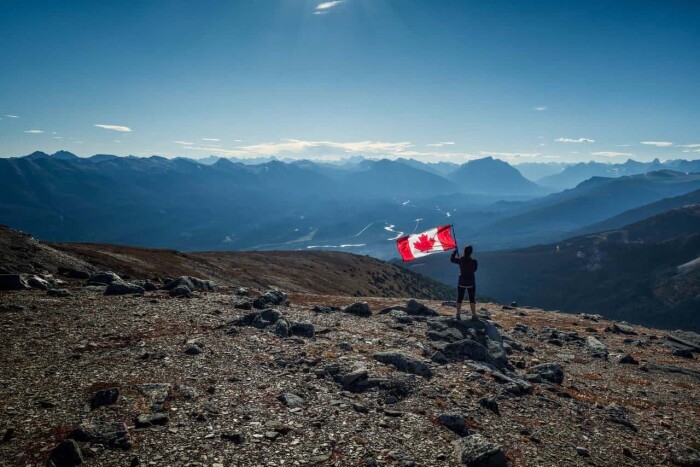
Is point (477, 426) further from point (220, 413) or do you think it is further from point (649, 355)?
point (649, 355)

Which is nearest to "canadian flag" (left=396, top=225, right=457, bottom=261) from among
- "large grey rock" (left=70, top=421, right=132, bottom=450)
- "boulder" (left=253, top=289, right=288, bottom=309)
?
"boulder" (left=253, top=289, right=288, bottom=309)

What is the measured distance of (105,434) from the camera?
11656 mm

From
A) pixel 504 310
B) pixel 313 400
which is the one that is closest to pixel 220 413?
pixel 313 400

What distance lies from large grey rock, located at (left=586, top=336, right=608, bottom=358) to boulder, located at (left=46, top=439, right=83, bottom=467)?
32222mm

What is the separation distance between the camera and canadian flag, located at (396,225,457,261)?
2844 centimetres

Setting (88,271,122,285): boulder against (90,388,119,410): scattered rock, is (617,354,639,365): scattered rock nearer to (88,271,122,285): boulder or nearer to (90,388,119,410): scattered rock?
(90,388,119,410): scattered rock

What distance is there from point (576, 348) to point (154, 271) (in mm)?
50461

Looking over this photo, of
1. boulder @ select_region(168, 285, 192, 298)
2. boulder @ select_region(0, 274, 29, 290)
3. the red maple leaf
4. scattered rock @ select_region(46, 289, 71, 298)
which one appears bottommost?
boulder @ select_region(168, 285, 192, 298)

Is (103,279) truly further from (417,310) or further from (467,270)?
(467,270)

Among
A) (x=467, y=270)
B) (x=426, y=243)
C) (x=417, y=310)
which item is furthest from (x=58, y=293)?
(x=467, y=270)

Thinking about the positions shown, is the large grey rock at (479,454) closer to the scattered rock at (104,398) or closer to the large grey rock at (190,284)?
the scattered rock at (104,398)

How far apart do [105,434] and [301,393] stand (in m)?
6.64

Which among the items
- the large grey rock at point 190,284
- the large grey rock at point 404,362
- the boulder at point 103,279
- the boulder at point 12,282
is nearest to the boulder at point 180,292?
the large grey rock at point 190,284

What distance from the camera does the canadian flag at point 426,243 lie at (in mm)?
28438
